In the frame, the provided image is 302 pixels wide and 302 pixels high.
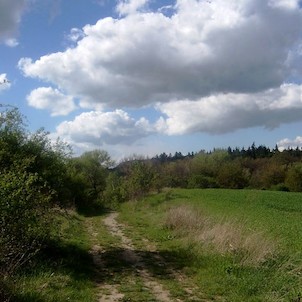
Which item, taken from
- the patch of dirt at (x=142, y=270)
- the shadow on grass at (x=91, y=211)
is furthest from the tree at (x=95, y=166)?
the patch of dirt at (x=142, y=270)

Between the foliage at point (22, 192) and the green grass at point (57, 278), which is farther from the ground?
the foliage at point (22, 192)

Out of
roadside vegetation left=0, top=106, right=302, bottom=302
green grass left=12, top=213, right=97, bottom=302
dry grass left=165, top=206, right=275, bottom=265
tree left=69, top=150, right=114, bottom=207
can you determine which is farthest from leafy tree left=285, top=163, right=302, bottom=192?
green grass left=12, top=213, right=97, bottom=302

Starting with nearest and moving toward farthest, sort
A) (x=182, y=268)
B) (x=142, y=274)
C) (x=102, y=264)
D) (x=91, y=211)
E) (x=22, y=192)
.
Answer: (x=22, y=192)
(x=142, y=274)
(x=182, y=268)
(x=102, y=264)
(x=91, y=211)

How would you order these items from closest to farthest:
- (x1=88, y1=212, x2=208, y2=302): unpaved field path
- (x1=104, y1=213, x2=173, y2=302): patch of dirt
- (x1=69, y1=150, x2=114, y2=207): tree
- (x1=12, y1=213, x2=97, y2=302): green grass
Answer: (x1=12, y1=213, x2=97, y2=302): green grass
(x1=88, y1=212, x2=208, y2=302): unpaved field path
(x1=104, y1=213, x2=173, y2=302): patch of dirt
(x1=69, y1=150, x2=114, y2=207): tree

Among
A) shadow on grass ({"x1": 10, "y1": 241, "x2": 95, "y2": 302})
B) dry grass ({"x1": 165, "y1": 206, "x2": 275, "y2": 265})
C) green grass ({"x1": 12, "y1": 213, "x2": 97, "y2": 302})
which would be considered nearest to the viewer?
shadow on grass ({"x1": 10, "y1": 241, "x2": 95, "y2": 302})

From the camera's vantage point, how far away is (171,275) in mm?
13023

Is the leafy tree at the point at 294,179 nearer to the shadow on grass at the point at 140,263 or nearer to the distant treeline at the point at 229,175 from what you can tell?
the distant treeline at the point at 229,175

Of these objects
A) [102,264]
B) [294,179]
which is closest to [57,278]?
[102,264]

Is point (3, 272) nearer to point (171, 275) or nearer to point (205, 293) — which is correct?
point (205, 293)

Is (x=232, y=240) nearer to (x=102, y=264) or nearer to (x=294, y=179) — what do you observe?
(x=102, y=264)

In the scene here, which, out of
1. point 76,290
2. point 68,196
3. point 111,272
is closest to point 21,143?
point 68,196

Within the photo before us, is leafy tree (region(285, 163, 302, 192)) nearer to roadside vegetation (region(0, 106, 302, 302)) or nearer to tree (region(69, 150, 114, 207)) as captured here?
tree (region(69, 150, 114, 207))

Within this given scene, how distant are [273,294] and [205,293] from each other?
1.83 meters

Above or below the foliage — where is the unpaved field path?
below
